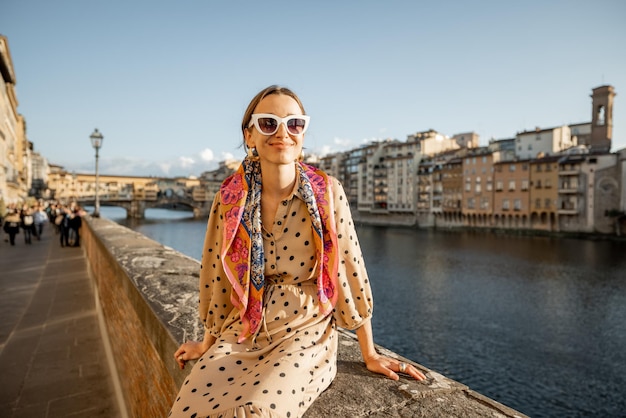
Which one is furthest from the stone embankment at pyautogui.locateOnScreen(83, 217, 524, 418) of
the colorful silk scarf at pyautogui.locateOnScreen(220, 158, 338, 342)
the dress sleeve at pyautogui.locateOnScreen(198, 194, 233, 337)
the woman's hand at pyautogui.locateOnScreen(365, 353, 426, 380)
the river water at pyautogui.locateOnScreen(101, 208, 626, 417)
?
the river water at pyautogui.locateOnScreen(101, 208, 626, 417)

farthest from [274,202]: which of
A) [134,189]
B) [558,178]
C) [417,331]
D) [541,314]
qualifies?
[134,189]

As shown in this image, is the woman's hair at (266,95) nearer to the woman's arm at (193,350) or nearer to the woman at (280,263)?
the woman at (280,263)

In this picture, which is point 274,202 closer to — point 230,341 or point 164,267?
point 230,341

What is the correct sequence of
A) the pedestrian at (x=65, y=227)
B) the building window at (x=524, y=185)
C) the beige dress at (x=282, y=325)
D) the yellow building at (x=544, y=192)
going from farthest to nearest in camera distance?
the building window at (x=524, y=185) < the yellow building at (x=544, y=192) < the pedestrian at (x=65, y=227) < the beige dress at (x=282, y=325)

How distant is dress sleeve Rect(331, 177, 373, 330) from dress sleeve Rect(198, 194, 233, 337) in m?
0.50

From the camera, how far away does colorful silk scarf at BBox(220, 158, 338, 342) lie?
181 cm

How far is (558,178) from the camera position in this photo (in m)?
50.1

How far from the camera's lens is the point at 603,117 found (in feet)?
176

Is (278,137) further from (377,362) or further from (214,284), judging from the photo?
(377,362)

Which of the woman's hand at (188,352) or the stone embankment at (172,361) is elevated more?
the woman's hand at (188,352)

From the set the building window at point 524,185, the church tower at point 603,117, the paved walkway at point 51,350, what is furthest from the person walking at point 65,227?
the church tower at point 603,117

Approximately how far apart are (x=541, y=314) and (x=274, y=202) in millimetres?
21649

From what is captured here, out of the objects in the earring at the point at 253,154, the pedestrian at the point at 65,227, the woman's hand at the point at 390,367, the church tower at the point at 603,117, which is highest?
the church tower at the point at 603,117

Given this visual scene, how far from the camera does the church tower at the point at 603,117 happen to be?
53.1 metres
